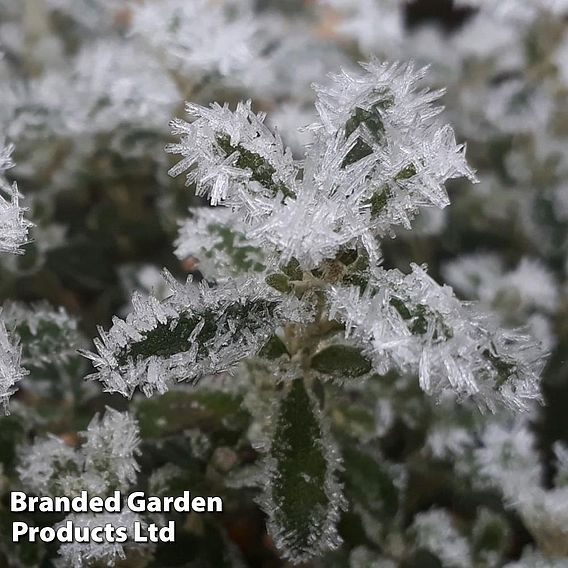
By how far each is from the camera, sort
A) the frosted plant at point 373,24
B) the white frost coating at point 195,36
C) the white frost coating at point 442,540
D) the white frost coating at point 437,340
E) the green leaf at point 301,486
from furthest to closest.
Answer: the frosted plant at point 373,24 < the white frost coating at point 195,36 < the white frost coating at point 442,540 < the green leaf at point 301,486 < the white frost coating at point 437,340

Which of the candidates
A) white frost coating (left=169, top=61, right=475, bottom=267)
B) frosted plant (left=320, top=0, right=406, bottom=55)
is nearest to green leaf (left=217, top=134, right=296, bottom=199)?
white frost coating (left=169, top=61, right=475, bottom=267)

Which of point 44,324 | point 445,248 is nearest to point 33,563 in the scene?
point 44,324

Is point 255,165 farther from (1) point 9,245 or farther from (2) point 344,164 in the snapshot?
(1) point 9,245

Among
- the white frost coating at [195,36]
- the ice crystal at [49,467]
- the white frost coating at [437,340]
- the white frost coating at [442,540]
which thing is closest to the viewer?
the white frost coating at [437,340]

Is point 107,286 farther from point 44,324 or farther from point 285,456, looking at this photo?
point 285,456

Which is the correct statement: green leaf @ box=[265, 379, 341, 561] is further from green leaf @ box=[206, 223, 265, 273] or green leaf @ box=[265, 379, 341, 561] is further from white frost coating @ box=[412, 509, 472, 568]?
white frost coating @ box=[412, 509, 472, 568]

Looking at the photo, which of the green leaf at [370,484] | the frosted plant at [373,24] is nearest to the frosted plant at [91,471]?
the green leaf at [370,484]

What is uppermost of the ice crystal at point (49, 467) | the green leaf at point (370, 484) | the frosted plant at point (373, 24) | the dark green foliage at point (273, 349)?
the frosted plant at point (373, 24)

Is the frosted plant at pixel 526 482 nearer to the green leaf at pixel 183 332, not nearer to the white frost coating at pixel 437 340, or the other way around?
the white frost coating at pixel 437 340
